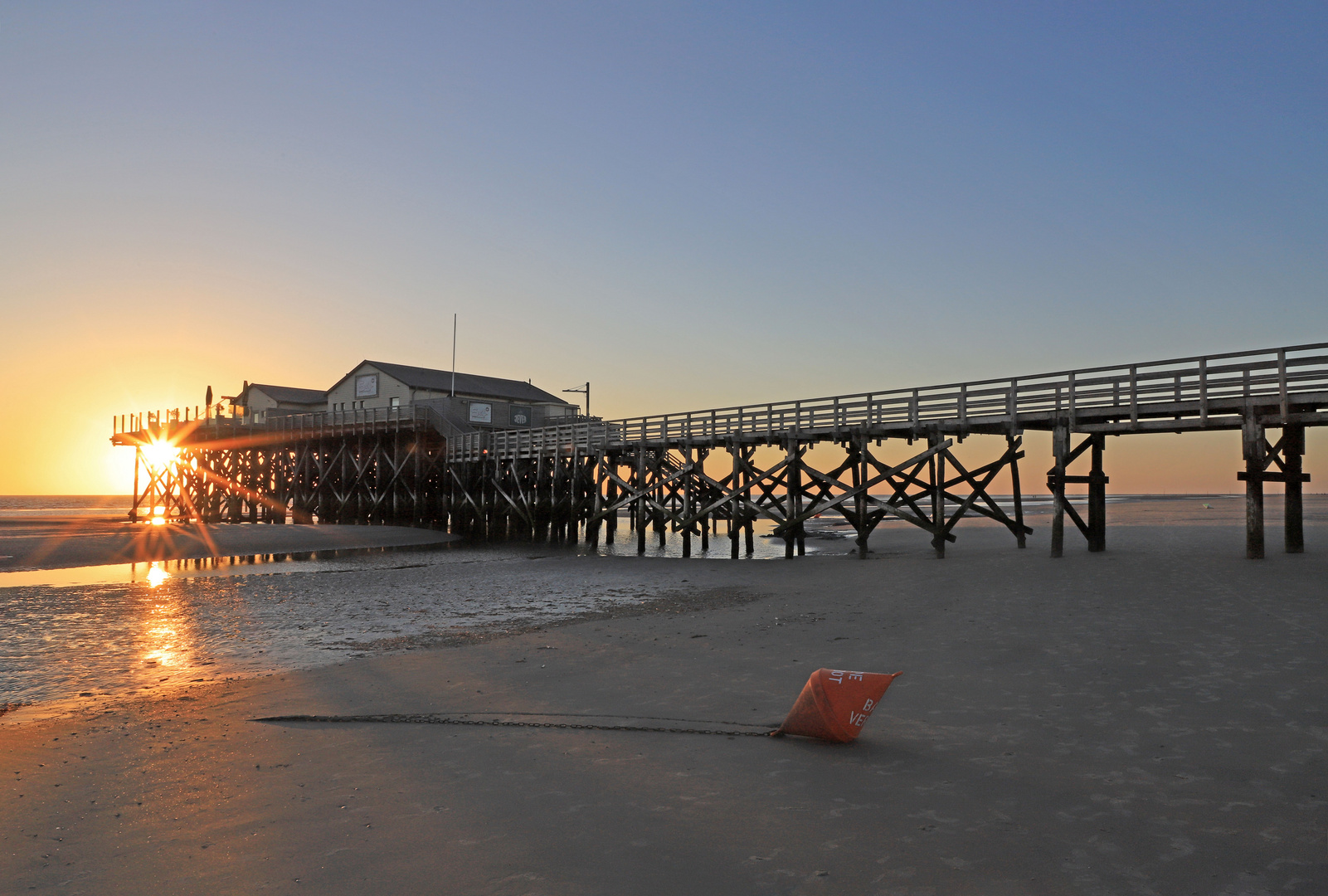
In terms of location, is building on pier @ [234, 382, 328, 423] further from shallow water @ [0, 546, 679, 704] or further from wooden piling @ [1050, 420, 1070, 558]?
wooden piling @ [1050, 420, 1070, 558]

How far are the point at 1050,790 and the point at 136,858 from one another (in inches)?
201

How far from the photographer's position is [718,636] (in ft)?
34.2

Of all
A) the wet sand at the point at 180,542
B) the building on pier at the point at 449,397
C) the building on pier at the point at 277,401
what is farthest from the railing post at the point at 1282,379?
the building on pier at the point at 277,401

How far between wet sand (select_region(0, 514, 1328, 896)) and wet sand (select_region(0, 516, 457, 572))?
18.6 m

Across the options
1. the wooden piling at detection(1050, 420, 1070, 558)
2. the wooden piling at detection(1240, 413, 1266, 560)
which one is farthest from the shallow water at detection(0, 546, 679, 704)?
the wooden piling at detection(1240, 413, 1266, 560)

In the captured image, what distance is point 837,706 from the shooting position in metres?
5.87

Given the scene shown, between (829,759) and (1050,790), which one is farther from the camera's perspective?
(829,759)

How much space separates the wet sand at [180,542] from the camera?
22930mm

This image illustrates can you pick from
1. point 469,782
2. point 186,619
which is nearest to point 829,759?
point 469,782

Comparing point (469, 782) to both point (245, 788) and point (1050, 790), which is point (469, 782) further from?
point (1050, 790)

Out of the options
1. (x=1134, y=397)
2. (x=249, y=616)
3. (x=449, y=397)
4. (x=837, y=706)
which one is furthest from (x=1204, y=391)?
(x=449, y=397)

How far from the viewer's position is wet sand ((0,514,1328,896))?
3969 mm

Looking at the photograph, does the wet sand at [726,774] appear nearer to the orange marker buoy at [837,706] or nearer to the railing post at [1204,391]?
the orange marker buoy at [837,706]

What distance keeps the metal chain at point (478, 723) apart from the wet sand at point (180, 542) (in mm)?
19000
